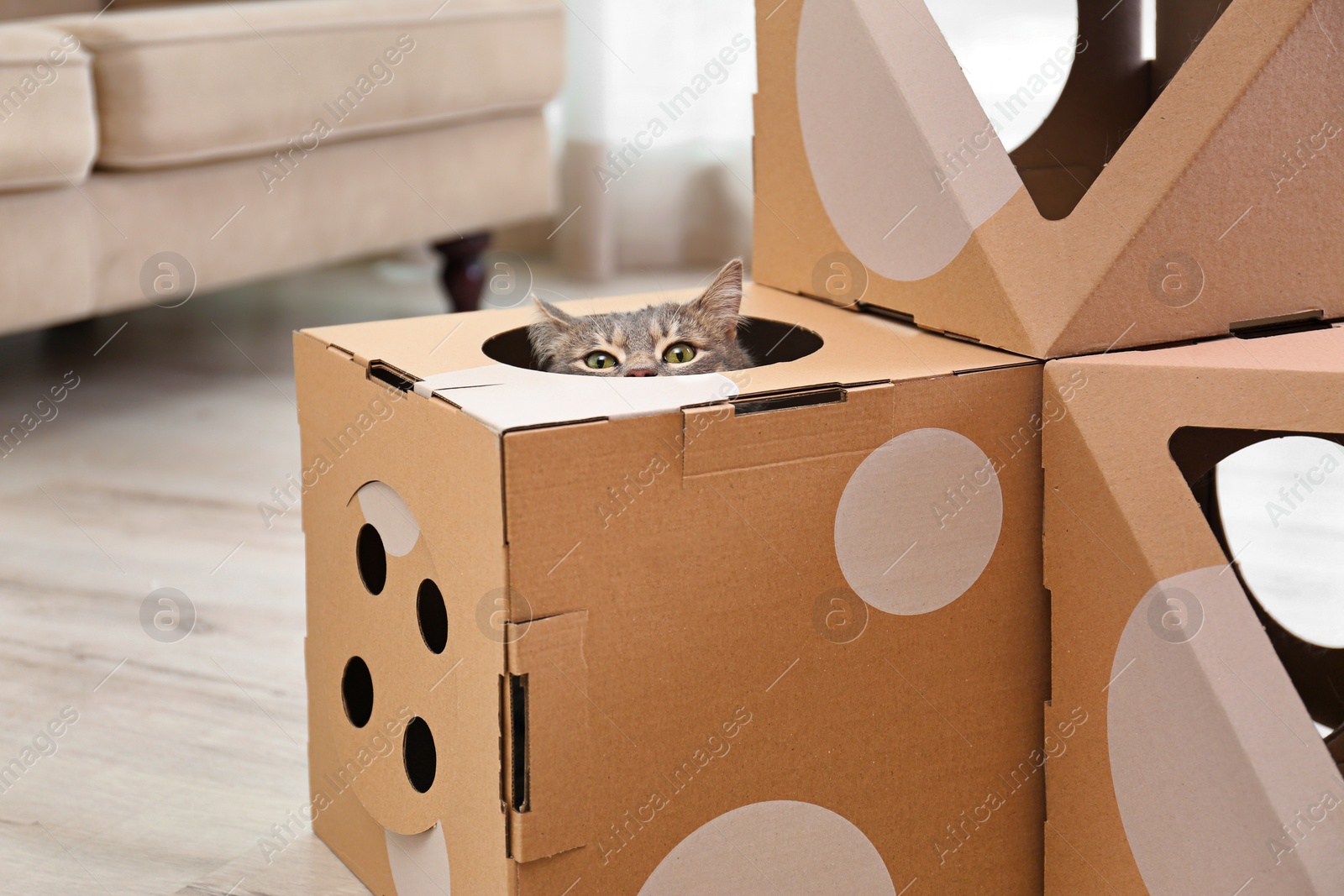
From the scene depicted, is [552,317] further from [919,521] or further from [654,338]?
[919,521]

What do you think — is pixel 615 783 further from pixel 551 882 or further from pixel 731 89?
pixel 731 89

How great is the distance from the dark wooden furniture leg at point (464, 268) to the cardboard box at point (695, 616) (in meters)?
1.72

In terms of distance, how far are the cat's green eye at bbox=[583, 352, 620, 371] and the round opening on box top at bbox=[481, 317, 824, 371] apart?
0.16 feet

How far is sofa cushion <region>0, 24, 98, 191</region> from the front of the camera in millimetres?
1860

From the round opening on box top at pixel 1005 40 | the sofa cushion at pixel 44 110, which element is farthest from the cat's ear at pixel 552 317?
the sofa cushion at pixel 44 110

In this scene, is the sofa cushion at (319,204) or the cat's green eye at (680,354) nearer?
the cat's green eye at (680,354)

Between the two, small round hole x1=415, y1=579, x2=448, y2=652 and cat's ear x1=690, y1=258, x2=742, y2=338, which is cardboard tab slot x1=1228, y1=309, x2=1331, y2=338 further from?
small round hole x1=415, y1=579, x2=448, y2=652

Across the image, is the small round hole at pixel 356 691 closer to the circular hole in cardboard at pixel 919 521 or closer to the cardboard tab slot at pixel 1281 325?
the circular hole in cardboard at pixel 919 521

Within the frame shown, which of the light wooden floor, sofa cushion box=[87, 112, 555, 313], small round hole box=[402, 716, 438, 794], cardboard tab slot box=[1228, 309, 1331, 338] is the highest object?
cardboard tab slot box=[1228, 309, 1331, 338]

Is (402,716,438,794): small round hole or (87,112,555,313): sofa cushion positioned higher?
(87,112,555,313): sofa cushion

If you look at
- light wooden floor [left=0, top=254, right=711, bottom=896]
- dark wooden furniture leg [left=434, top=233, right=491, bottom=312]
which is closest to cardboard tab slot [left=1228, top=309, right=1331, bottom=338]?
light wooden floor [left=0, top=254, right=711, bottom=896]

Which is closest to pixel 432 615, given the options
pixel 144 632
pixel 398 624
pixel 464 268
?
pixel 398 624

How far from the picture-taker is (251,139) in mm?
2168

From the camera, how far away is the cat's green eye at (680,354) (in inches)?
45.2
